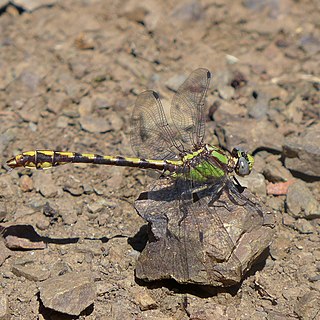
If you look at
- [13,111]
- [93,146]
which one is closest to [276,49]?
[93,146]

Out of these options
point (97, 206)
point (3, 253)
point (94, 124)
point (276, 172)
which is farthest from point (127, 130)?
point (3, 253)

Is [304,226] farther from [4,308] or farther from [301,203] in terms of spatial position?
[4,308]

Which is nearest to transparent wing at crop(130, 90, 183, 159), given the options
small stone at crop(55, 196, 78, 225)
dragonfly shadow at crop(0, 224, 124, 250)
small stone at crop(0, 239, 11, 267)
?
small stone at crop(55, 196, 78, 225)

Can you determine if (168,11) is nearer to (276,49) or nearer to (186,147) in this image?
(276,49)

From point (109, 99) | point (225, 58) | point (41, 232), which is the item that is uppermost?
point (225, 58)

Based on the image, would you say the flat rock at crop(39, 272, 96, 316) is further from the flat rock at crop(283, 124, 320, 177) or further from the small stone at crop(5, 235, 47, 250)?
the flat rock at crop(283, 124, 320, 177)

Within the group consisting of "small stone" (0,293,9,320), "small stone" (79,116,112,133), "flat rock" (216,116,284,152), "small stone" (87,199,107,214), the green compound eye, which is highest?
the green compound eye
